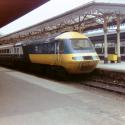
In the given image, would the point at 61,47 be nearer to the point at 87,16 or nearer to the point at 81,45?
the point at 81,45

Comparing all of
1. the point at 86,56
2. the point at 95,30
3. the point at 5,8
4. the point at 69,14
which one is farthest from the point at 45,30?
the point at 5,8

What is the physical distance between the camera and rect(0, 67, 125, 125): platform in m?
9.84

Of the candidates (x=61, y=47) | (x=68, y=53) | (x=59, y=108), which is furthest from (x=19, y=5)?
(x=59, y=108)

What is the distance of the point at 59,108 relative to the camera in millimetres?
11633

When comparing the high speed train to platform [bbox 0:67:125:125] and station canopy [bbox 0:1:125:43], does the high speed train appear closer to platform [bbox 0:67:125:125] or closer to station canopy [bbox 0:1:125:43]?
station canopy [bbox 0:1:125:43]

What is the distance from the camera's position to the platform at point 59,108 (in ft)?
32.3

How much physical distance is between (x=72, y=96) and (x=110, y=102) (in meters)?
1.86

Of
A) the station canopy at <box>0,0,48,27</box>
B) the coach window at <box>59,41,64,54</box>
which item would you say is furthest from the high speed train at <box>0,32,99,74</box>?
the station canopy at <box>0,0,48,27</box>

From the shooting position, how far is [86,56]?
20.9m

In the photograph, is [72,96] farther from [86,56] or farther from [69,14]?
[69,14]

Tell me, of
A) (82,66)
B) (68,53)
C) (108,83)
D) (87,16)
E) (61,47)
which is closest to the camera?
(108,83)

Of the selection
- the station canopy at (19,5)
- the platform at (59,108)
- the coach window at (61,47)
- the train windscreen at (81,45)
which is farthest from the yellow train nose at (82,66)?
the platform at (59,108)

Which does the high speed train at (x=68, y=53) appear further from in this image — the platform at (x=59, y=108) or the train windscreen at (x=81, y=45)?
the platform at (x=59, y=108)

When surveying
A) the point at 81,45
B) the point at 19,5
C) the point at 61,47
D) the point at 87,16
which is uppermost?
the point at 87,16
